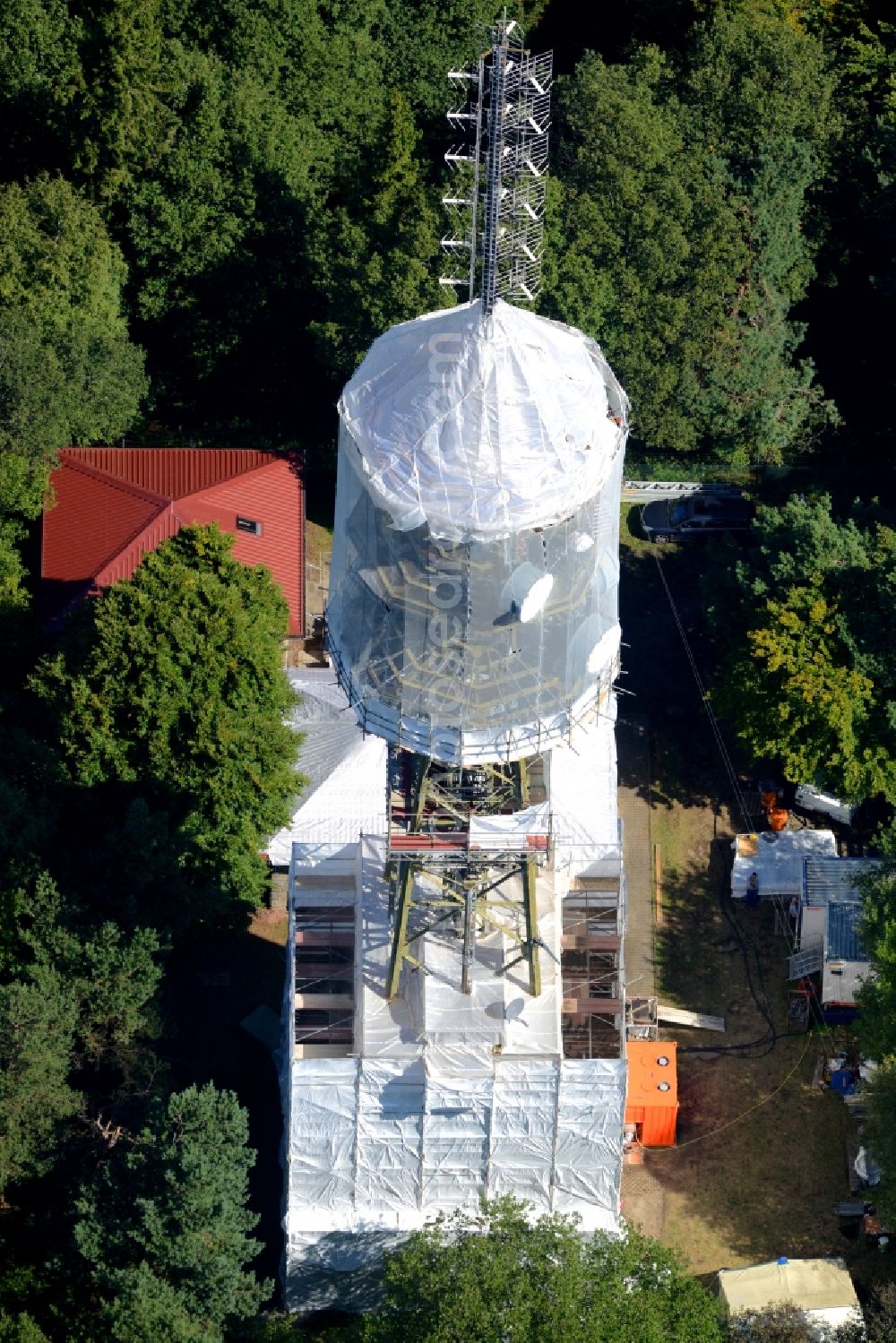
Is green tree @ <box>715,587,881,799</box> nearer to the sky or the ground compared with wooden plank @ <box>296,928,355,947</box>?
nearer to the sky

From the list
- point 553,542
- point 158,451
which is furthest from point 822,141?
point 553,542

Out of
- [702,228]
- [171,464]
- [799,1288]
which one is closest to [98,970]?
[799,1288]

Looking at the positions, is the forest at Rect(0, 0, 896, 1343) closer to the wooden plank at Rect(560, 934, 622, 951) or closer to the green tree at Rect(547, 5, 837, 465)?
the green tree at Rect(547, 5, 837, 465)

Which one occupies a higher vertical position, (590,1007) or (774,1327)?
(590,1007)

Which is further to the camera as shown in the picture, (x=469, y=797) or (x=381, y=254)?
(x=381, y=254)

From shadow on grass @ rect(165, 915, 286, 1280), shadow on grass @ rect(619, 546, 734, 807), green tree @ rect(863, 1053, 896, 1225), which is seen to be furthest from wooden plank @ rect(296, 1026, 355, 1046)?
shadow on grass @ rect(619, 546, 734, 807)

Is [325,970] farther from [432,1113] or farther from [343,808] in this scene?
[343,808]
